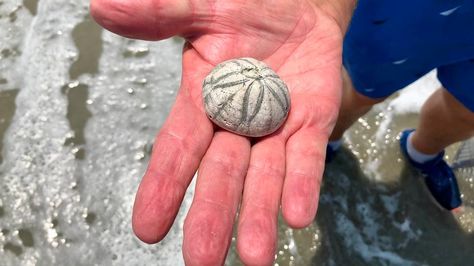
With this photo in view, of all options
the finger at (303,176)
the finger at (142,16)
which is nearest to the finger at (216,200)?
the finger at (303,176)

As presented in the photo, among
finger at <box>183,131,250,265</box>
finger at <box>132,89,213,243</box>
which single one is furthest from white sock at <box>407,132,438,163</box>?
finger at <box>132,89,213,243</box>

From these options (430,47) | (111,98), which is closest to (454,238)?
(430,47)

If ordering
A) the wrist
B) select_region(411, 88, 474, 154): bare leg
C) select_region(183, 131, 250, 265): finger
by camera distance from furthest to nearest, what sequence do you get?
1. select_region(411, 88, 474, 154): bare leg
2. the wrist
3. select_region(183, 131, 250, 265): finger

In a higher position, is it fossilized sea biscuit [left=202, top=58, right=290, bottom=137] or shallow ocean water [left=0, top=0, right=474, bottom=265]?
fossilized sea biscuit [left=202, top=58, right=290, bottom=137]

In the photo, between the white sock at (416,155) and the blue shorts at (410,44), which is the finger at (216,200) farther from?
the white sock at (416,155)

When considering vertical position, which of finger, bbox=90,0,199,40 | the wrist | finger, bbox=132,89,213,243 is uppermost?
finger, bbox=90,0,199,40

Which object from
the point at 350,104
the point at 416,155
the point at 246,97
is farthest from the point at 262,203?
the point at 416,155

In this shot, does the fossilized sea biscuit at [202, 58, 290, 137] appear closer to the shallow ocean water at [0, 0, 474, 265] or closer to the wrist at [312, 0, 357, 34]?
the wrist at [312, 0, 357, 34]
